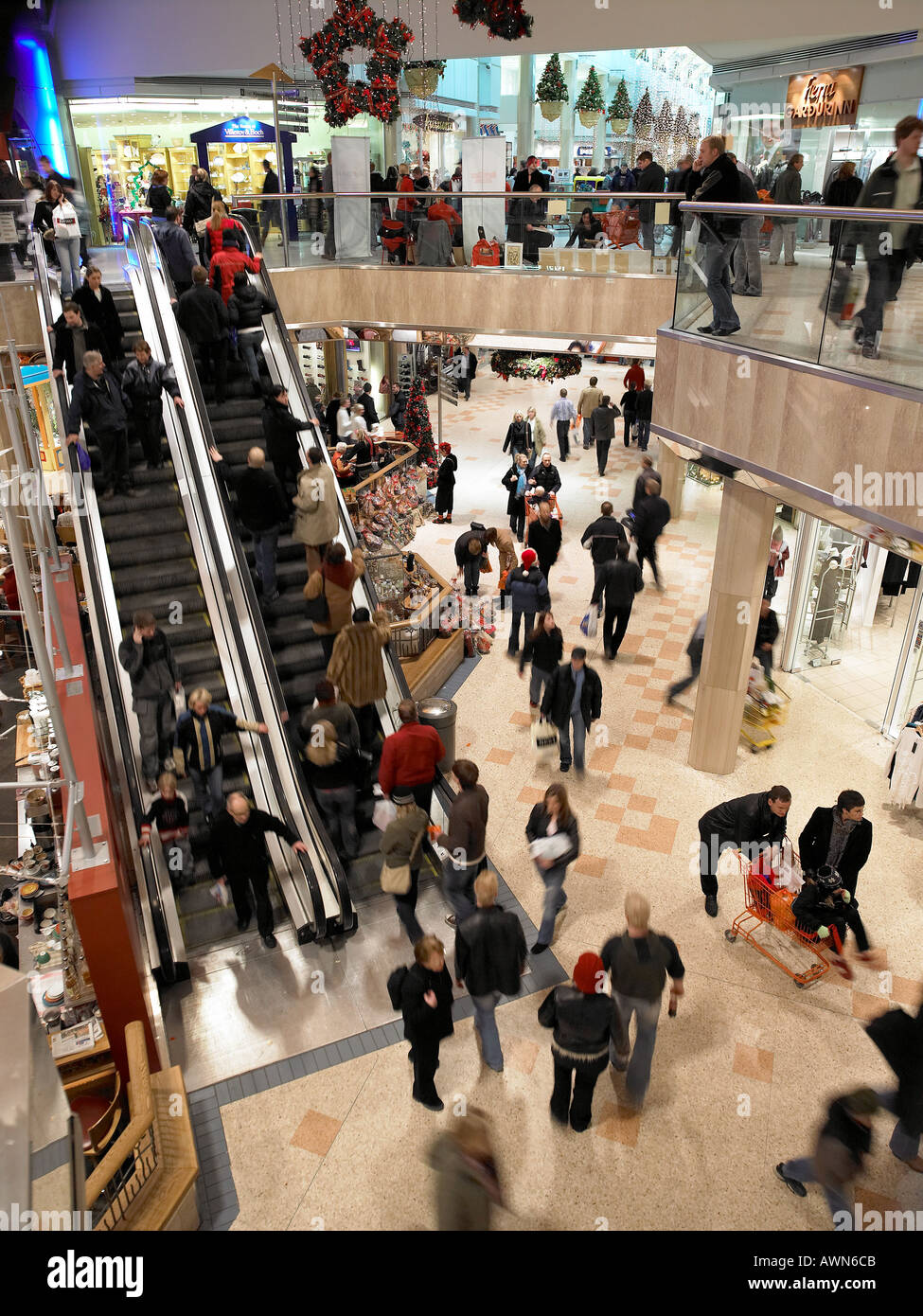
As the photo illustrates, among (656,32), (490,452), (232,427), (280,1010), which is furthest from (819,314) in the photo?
(490,452)

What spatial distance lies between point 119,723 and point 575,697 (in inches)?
166

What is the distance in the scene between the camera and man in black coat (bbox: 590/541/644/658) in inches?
414

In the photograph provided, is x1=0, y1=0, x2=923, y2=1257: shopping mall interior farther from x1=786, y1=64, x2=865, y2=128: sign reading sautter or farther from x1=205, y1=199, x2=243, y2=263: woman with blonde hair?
x1=786, y1=64, x2=865, y2=128: sign reading sautter

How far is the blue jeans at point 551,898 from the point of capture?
6668 mm

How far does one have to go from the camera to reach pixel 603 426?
59.5ft

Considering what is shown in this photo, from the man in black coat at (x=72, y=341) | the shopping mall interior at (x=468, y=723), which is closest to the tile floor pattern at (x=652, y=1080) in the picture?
the shopping mall interior at (x=468, y=723)

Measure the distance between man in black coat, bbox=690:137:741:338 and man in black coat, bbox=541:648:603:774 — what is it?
10.2 ft

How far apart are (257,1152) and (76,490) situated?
22.5 feet

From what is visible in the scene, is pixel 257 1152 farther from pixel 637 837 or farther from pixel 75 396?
pixel 75 396

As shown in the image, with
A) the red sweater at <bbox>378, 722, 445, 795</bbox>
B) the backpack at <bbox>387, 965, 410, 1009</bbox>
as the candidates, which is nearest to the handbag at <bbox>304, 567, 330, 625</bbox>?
the red sweater at <bbox>378, 722, 445, 795</bbox>

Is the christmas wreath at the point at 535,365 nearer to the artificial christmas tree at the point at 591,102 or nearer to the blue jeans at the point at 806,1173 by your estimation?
the artificial christmas tree at the point at 591,102

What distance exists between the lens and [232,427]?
11.0 meters

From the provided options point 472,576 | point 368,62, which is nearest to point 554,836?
point 472,576

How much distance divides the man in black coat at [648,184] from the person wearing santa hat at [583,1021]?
1034 centimetres
